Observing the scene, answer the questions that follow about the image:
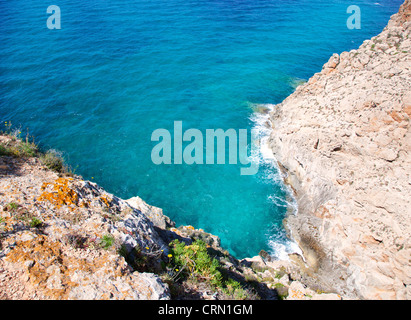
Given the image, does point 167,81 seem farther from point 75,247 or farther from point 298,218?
point 75,247

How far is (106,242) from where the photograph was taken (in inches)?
269

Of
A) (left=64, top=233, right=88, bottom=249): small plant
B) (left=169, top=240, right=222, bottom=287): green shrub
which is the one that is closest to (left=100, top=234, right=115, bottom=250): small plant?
(left=64, top=233, right=88, bottom=249): small plant

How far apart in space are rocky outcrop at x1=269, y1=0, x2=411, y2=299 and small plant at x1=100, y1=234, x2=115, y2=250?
14.4 m

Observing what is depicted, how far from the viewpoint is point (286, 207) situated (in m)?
21.4

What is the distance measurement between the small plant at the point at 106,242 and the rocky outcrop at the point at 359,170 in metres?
14.4

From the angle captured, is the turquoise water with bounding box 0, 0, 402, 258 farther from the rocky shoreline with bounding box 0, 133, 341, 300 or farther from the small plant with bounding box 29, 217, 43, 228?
the small plant with bounding box 29, 217, 43, 228

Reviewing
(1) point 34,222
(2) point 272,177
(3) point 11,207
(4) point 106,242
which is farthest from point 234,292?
(2) point 272,177

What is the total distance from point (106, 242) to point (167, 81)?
30.0 meters

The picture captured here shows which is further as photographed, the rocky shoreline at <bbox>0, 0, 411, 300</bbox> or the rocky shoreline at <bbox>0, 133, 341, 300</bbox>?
the rocky shoreline at <bbox>0, 0, 411, 300</bbox>

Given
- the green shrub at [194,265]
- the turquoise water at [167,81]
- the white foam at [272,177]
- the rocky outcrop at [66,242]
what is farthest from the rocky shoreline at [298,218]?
the turquoise water at [167,81]

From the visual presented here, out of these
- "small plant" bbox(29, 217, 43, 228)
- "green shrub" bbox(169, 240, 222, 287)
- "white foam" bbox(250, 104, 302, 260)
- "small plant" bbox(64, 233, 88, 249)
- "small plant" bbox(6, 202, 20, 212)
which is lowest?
"white foam" bbox(250, 104, 302, 260)

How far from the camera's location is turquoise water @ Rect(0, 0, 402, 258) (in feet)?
72.2

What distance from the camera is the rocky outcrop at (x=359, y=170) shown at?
1413 centimetres

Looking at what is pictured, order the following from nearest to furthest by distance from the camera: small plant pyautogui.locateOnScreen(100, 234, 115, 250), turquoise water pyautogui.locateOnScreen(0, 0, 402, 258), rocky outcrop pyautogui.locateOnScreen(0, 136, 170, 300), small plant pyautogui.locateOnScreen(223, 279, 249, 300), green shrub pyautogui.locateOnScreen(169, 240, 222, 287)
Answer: rocky outcrop pyautogui.locateOnScreen(0, 136, 170, 300) < small plant pyautogui.locateOnScreen(100, 234, 115, 250) < small plant pyautogui.locateOnScreen(223, 279, 249, 300) < green shrub pyautogui.locateOnScreen(169, 240, 222, 287) < turquoise water pyautogui.locateOnScreen(0, 0, 402, 258)
